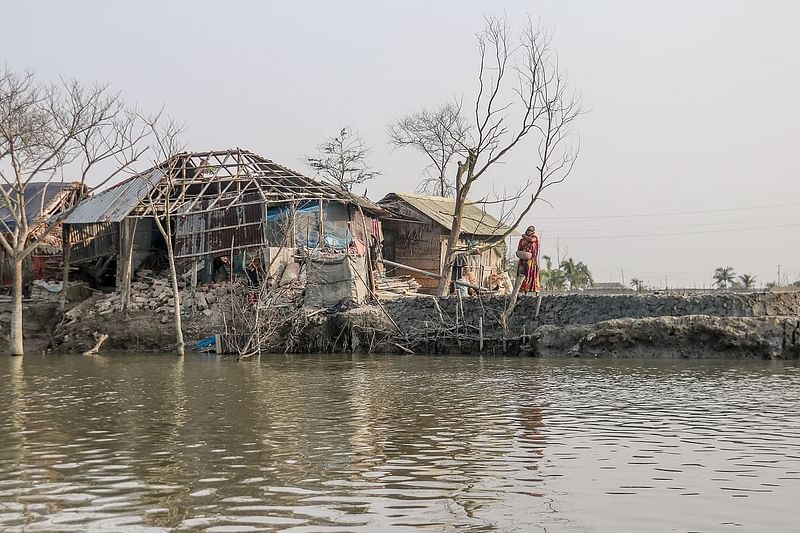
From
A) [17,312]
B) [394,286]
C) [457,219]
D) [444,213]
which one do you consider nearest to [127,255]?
[17,312]

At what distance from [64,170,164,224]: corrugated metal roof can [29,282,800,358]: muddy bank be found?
2592mm

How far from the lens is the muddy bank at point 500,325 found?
21.5 m

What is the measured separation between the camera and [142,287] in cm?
2945

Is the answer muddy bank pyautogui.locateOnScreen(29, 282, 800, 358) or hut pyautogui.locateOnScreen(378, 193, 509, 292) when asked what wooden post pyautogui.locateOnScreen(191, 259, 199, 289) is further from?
hut pyautogui.locateOnScreen(378, 193, 509, 292)

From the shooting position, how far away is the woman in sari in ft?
81.1

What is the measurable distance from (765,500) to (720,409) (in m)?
5.50

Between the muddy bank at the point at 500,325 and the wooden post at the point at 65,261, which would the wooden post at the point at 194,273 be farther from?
the wooden post at the point at 65,261

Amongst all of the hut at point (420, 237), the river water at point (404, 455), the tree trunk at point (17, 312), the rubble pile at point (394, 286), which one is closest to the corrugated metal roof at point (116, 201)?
the tree trunk at point (17, 312)

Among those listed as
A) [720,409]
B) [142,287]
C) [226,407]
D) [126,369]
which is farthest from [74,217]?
[720,409]

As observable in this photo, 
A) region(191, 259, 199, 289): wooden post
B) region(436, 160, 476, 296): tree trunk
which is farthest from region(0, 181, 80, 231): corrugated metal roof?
region(436, 160, 476, 296): tree trunk

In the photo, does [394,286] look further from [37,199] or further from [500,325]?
[37,199]

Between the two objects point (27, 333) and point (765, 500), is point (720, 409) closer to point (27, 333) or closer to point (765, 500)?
point (765, 500)

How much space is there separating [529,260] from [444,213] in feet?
37.5

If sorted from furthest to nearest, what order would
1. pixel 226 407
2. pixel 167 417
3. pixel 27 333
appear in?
pixel 27 333, pixel 226 407, pixel 167 417
